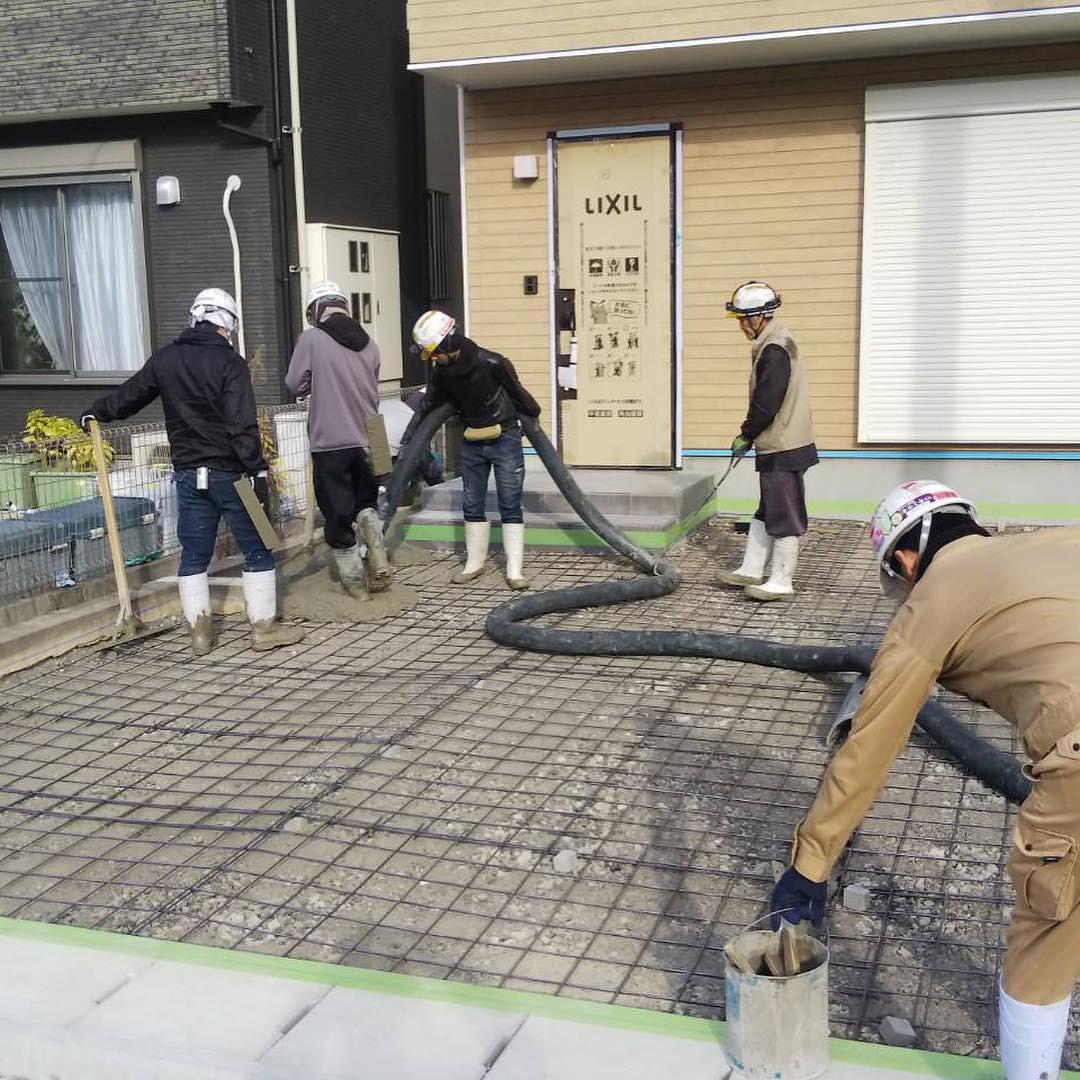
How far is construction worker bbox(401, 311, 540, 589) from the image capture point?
7195mm

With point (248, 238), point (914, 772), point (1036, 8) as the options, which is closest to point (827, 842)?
point (914, 772)

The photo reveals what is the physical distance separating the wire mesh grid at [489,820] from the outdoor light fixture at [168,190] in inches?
227

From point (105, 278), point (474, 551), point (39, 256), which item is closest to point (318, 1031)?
point (474, 551)

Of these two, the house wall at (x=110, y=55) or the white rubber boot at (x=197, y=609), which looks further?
the house wall at (x=110, y=55)

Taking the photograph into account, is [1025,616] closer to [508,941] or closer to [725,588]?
[508,941]

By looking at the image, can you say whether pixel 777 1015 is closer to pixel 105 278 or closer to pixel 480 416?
pixel 480 416

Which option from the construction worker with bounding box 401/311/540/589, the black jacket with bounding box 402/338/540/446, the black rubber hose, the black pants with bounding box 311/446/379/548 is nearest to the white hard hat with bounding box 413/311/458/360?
the construction worker with bounding box 401/311/540/589

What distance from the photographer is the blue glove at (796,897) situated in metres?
2.62

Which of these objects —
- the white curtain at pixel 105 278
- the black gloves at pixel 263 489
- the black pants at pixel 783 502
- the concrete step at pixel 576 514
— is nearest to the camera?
the black pants at pixel 783 502

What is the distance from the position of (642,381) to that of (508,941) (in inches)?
266

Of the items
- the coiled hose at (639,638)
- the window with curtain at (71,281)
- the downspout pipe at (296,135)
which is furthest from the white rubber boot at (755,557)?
the window with curtain at (71,281)

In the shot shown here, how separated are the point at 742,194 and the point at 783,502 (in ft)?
10.9

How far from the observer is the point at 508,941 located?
350 cm

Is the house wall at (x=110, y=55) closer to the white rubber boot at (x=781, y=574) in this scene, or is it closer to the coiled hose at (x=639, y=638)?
the coiled hose at (x=639, y=638)
